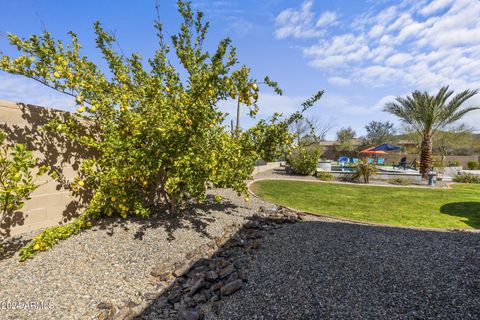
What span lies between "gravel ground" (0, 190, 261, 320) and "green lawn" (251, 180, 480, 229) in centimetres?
459

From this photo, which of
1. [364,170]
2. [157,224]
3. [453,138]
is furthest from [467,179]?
[453,138]

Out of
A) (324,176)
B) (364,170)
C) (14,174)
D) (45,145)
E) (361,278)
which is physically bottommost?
(361,278)

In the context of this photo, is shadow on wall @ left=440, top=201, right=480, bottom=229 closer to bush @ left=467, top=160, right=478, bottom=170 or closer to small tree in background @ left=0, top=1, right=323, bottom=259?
small tree in background @ left=0, top=1, right=323, bottom=259

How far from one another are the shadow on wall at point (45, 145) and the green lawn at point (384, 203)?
6364mm

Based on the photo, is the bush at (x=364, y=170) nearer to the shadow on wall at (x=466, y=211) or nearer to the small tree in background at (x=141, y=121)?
the shadow on wall at (x=466, y=211)

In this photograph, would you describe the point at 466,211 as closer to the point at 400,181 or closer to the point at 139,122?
the point at 400,181

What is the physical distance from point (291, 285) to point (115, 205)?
3.73 meters

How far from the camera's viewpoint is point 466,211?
331 inches

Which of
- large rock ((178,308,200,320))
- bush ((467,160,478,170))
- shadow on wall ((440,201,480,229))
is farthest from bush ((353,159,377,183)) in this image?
bush ((467,160,478,170))

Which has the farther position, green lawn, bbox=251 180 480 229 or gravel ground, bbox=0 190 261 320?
green lawn, bbox=251 180 480 229

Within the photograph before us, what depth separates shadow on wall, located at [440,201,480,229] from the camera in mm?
7230

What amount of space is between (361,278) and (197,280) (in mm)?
2485

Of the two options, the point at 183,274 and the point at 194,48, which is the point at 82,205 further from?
the point at 194,48

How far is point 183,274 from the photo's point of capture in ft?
12.8
